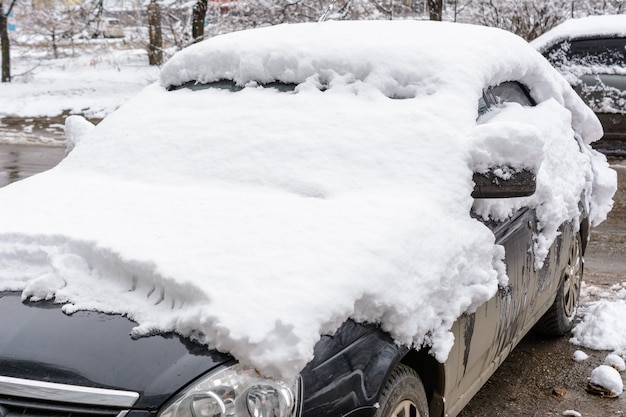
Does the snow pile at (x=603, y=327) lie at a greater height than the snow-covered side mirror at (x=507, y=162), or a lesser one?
lesser

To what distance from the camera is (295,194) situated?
2.98 meters

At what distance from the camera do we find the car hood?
6.93 feet

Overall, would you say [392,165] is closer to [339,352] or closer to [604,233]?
[339,352]

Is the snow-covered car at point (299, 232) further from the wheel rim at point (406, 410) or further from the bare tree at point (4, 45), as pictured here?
the bare tree at point (4, 45)

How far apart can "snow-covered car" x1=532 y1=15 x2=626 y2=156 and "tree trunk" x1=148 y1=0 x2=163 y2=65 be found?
8984mm

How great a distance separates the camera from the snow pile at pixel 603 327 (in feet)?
14.8

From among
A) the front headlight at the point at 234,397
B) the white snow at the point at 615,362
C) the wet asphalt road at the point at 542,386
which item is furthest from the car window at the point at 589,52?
the front headlight at the point at 234,397

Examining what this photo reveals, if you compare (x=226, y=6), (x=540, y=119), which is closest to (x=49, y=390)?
(x=540, y=119)

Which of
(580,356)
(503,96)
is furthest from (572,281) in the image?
(503,96)

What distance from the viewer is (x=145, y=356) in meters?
2.17

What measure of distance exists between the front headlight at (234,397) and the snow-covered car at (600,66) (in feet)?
25.9

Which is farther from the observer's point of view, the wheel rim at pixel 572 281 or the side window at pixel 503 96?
the wheel rim at pixel 572 281

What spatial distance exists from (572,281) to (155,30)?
1326 cm

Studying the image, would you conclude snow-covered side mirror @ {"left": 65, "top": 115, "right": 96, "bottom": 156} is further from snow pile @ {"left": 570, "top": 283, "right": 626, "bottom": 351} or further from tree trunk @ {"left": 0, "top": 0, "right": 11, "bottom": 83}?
tree trunk @ {"left": 0, "top": 0, "right": 11, "bottom": 83}
